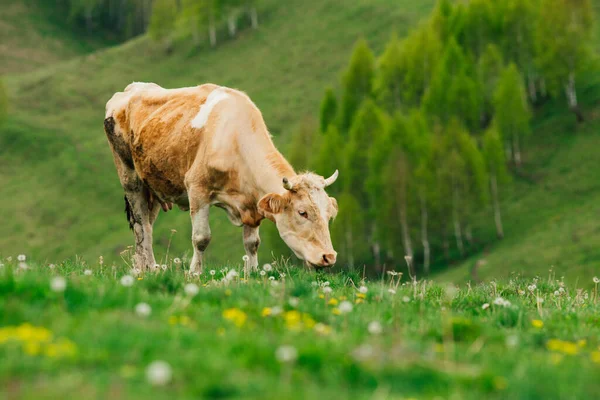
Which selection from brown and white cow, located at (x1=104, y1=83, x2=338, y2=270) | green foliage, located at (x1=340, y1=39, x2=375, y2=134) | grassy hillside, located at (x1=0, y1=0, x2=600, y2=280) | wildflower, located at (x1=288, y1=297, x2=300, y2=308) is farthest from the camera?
green foliage, located at (x1=340, y1=39, x2=375, y2=134)

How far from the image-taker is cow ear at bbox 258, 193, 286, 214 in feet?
36.9

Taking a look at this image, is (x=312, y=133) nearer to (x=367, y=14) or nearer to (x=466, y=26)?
(x=466, y=26)

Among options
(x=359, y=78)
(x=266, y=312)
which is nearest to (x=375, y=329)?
(x=266, y=312)

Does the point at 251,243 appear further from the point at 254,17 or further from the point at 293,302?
the point at 254,17

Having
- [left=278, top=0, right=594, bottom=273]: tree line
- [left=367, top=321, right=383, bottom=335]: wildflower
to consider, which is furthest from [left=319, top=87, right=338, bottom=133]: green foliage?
[left=367, top=321, right=383, bottom=335]: wildflower

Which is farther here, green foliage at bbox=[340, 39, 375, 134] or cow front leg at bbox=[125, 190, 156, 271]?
green foliage at bbox=[340, 39, 375, 134]

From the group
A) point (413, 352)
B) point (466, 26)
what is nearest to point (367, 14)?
point (466, 26)

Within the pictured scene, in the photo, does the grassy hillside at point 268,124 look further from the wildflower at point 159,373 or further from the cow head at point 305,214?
the wildflower at point 159,373

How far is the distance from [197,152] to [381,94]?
64.5 m

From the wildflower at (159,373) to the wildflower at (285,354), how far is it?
2.17ft

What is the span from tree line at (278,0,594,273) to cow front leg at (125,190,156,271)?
46.8 m

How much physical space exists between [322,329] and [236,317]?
69 cm

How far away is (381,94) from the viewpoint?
248 ft

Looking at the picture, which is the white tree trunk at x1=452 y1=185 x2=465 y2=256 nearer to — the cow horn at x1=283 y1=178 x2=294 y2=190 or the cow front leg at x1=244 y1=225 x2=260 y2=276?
the cow front leg at x1=244 y1=225 x2=260 y2=276
